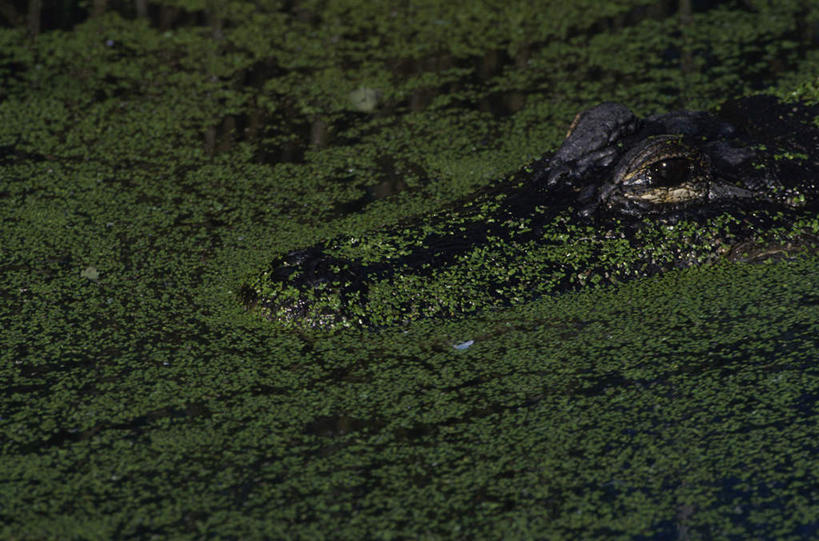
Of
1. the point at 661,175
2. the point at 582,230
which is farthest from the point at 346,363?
the point at 661,175

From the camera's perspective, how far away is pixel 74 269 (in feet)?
16.3

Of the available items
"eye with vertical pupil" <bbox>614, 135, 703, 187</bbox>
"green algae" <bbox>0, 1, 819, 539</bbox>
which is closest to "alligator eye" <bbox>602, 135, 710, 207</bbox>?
"eye with vertical pupil" <bbox>614, 135, 703, 187</bbox>

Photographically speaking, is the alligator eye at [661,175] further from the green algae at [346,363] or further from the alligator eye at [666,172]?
the green algae at [346,363]

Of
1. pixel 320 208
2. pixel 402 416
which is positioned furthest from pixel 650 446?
pixel 320 208

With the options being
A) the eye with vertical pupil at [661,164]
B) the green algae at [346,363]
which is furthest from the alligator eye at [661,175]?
the green algae at [346,363]

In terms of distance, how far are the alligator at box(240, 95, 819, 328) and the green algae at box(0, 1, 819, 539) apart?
10 cm

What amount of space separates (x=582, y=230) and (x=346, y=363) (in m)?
1.13

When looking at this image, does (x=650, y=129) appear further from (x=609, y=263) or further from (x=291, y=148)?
(x=291, y=148)

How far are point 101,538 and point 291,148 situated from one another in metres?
3.36

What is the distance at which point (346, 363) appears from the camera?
399 cm

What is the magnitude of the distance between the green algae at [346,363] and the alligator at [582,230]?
10 cm

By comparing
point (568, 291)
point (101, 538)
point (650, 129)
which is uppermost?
point (650, 129)

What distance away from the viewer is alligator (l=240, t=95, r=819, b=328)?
4215 millimetres

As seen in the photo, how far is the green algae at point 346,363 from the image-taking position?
3191mm
